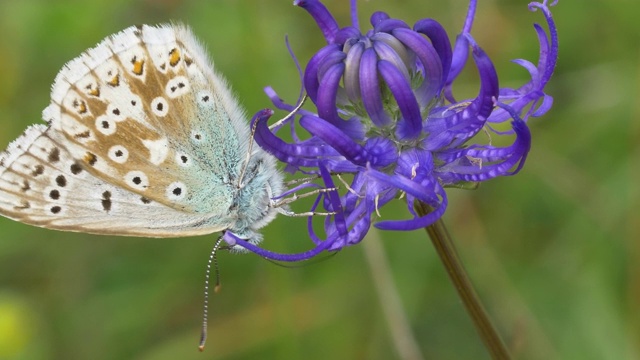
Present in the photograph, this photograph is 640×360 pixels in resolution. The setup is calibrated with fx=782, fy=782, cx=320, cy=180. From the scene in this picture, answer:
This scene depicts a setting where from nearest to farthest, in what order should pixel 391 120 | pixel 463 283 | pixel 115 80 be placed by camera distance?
pixel 463 283 < pixel 391 120 < pixel 115 80

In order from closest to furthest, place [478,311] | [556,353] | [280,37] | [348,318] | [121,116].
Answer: [478,311]
[121,116]
[556,353]
[348,318]
[280,37]

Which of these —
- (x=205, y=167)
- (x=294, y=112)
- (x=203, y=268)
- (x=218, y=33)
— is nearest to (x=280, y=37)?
(x=218, y=33)

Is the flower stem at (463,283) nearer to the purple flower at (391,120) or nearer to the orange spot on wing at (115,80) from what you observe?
the purple flower at (391,120)

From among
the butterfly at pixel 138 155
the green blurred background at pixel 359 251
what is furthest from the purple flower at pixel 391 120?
the green blurred background at pixel 359 251

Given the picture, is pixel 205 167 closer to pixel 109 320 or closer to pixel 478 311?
pixel 478 311

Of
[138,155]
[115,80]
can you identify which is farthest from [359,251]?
[115,80]

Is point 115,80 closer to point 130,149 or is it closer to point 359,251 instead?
point 130,149

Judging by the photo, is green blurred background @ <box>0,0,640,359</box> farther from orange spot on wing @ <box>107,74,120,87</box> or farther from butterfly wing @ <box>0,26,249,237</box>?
orange spot on wing @ <box>107,74,120,87</box>
